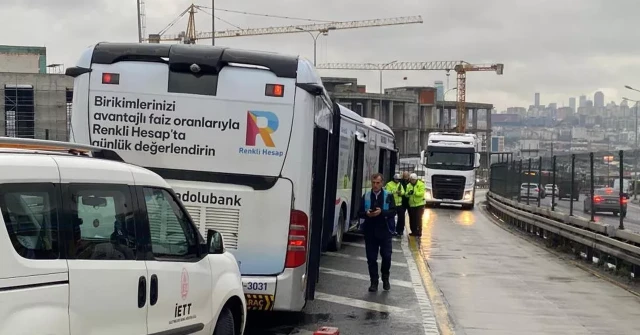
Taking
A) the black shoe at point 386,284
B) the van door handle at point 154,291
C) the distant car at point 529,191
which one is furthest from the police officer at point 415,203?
the van door handle at point 154,291

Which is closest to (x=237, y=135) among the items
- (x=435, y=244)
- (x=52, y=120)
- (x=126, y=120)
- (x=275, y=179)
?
(x=275, y=179)

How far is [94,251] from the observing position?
5.09 m

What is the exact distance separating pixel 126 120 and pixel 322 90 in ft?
7.23

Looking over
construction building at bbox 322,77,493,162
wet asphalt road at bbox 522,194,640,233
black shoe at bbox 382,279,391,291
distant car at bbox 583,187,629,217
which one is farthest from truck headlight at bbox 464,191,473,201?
construction building at bbox 322,77,493,162

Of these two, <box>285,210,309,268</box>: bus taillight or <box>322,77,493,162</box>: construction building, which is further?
<box>322,77,493,162</box>: construction building

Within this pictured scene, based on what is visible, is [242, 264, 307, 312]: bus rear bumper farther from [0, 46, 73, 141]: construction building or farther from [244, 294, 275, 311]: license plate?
[0, 46, 73, 141]: construction building

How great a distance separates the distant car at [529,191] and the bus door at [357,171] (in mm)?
7812

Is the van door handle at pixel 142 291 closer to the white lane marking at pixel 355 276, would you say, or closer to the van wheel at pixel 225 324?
the van wheel at pixel 225 324

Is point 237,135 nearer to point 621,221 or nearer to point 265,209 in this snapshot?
point 265,209

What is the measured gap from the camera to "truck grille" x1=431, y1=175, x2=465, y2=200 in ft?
131

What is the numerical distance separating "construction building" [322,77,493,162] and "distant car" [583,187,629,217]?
8798 centimetres

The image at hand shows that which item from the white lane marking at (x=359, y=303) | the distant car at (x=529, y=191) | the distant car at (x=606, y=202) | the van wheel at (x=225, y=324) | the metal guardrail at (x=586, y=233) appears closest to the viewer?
the van wheel at (x=225, y=324)

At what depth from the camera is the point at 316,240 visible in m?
9.56

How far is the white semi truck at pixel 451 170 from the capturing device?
4009 centimetres
